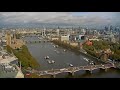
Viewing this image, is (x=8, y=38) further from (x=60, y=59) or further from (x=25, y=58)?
(x=60, y=59)

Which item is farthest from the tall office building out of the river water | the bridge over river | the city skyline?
the bridge over river

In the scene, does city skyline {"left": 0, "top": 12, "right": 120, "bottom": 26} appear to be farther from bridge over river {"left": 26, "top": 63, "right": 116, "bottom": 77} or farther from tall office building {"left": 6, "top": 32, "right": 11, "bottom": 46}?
bridge over river {"left": 26, "top": 63, "right": 116, "bottom": 77}

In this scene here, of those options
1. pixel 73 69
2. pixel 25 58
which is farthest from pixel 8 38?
pixel 73 69

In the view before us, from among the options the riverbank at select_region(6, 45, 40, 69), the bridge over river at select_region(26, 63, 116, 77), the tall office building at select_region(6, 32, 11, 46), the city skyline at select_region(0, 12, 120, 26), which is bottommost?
the bridge over river at select_region(26, 63, 116, 77)
